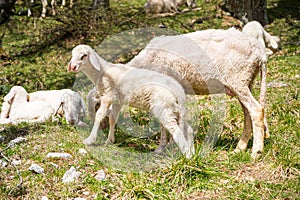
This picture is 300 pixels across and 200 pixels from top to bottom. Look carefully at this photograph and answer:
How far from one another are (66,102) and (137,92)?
2.46 metres

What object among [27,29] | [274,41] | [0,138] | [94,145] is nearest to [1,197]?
[94,145]

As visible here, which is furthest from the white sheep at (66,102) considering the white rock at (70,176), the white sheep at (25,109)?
the white rock at (70,176)

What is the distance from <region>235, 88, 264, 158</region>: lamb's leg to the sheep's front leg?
5.03 ft

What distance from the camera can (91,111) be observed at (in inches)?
233

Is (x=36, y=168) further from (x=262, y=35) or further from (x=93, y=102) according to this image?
(x=262, y=35)

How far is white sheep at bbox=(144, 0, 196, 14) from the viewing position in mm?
15617

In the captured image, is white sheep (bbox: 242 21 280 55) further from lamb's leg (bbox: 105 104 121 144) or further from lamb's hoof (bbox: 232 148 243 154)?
lamb's leg (bbox: 105 104 121 144)

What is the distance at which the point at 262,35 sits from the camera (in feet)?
37.7

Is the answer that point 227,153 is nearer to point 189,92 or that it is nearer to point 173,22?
point 189,92

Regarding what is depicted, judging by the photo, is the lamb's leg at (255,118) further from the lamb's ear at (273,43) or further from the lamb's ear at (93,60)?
the lamb's ear at (273,43)

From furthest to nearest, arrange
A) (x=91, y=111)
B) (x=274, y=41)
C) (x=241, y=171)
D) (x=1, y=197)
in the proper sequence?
(x=274, y=41) → (x=91, y=111) → (x=241, y=171) → (x=1, y=197)

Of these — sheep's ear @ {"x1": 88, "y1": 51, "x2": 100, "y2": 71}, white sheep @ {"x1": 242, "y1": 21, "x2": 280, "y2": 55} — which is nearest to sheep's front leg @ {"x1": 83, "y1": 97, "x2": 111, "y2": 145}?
sheep's ear @ {"x1": 88, "y1": 51, "x2": 100, "y2": 71}

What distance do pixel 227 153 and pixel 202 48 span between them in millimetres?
1279

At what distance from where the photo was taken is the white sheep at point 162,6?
1562 centimetres
